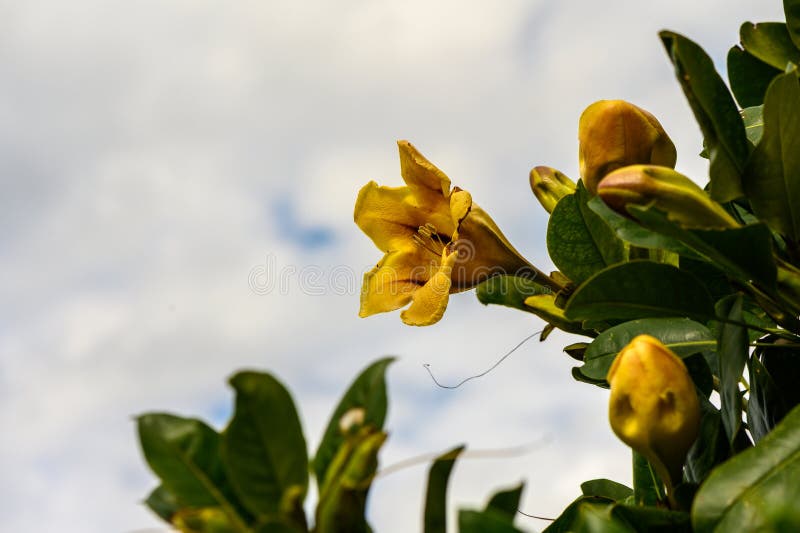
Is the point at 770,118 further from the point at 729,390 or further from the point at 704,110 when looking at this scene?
the point at 729,390

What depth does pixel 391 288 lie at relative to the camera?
1882 mm

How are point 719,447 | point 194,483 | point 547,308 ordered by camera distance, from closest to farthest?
point 194,483 → point 719,447 → point 547,308

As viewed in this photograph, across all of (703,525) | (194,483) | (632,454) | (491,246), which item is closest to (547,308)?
(491,246)

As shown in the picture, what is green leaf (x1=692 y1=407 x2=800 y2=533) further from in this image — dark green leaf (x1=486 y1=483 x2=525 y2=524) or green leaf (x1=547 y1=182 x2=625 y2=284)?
green leaf (x1=547 y1=182 x2=625 y2=284)

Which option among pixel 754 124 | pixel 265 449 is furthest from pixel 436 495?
pixel 754 124

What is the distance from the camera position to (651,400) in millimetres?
1146

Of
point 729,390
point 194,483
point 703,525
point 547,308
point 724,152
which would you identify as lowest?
point 703,525

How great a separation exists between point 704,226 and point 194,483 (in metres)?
0.84

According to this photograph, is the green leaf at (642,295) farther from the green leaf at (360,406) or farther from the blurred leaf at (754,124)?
the blurred leaf at (754,124)

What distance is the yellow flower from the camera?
178 centimetres

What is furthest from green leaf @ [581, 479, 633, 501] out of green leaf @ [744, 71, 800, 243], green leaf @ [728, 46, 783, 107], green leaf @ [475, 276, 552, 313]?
green leaf @ [728, 46, 783, 107]

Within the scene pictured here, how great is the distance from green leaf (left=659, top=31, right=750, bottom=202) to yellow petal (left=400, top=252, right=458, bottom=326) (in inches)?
23.6

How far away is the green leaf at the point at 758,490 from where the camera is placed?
1.02m

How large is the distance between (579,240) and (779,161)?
439mm
